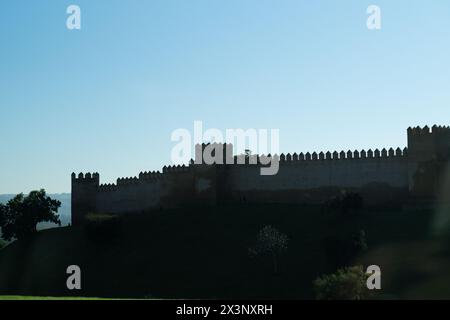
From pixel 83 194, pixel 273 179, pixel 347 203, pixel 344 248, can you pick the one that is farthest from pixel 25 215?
pixel 344 248

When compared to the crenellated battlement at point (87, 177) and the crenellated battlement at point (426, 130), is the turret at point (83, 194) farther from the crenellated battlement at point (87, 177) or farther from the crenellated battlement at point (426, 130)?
the crenellated battlement at point (426, 130)

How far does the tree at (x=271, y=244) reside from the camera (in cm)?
3797

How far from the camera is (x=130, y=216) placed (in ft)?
171

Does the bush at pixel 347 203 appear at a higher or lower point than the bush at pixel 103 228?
higher

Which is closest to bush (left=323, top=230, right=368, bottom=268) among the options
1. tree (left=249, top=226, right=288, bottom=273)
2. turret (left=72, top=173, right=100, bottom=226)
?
tree (left=249, top=226, right=288, bottom=273)

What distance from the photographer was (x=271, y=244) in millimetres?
37938

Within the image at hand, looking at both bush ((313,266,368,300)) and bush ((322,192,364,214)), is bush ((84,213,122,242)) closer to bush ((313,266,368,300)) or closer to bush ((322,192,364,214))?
bush ((322,192,364,214))

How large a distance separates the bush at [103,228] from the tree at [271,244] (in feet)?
39.6

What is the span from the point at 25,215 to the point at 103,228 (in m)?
10.5

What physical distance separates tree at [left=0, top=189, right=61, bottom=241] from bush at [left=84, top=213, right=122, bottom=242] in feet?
27.6

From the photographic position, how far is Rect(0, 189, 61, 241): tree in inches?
2167

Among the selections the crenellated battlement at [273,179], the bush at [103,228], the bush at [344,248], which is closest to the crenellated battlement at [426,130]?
the crenellated battlement at [273,179]

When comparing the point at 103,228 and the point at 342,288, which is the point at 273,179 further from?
the point at 342,288
